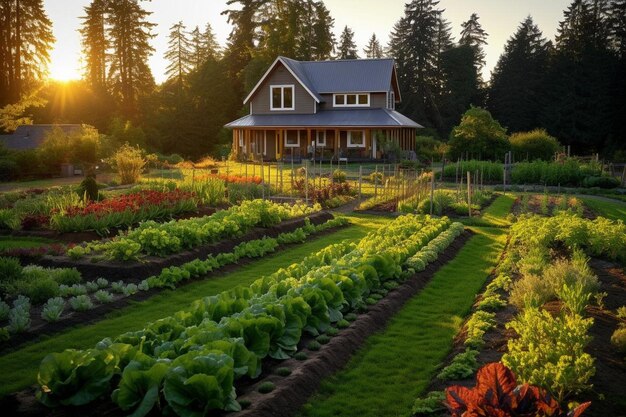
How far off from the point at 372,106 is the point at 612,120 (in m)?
22.7

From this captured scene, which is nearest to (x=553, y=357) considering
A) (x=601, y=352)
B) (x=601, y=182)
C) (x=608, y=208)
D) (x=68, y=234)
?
(x=601, y=352)

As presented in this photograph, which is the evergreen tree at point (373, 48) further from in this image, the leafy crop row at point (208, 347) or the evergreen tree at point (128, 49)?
the leafy crop row at point (208, 347)

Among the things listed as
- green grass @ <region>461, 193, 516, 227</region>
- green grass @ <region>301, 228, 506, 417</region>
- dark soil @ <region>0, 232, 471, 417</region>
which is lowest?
green grass @ <region>301, 228, 506, 417</region>

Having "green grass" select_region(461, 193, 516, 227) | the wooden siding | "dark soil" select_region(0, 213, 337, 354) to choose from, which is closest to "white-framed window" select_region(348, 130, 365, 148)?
the wooden siding

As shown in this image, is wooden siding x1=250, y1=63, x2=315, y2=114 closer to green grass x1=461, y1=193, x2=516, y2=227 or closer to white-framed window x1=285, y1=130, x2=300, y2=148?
white-framed window x1=285, y1=130, x2=300, y2=148

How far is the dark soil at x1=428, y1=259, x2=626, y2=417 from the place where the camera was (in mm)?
5941

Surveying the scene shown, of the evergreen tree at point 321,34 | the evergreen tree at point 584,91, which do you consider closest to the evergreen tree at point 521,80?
the evergreen tree at point 584,91

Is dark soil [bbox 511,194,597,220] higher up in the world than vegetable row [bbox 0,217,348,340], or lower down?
higher up

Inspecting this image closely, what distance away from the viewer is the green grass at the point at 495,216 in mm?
18969

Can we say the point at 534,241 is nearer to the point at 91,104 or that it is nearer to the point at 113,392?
the point at 113,392

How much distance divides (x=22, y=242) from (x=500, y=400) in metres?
13.5

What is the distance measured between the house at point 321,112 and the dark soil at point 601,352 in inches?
1291

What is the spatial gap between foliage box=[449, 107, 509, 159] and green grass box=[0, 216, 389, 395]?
26.8m

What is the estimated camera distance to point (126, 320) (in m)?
9.16
